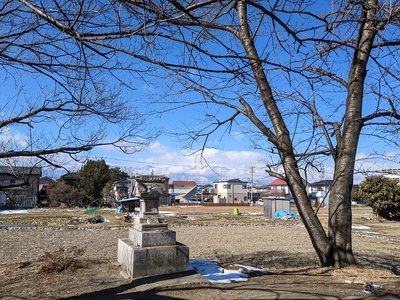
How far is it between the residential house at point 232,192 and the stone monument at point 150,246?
269ft

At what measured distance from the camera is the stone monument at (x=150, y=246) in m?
6.66

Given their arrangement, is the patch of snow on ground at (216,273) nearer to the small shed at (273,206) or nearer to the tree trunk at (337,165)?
the tree trunk at (337,165)

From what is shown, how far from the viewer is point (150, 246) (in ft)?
22.8

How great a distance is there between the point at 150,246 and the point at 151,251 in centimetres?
20

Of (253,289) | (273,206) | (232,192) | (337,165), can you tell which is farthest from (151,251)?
(232,192)

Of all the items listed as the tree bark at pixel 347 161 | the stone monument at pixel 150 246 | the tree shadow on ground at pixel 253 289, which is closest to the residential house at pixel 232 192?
the stone monument at pixel 150 246

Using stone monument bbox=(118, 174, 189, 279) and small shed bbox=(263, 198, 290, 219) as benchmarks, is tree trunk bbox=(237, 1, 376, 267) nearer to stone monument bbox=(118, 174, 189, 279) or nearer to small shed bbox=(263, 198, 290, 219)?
stone monument bbox=(118, 174, 189, 279)

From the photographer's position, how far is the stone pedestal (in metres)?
6.64

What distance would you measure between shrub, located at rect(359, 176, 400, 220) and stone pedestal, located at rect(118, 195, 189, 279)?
88.9 ft

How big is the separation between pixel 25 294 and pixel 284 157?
196 inches

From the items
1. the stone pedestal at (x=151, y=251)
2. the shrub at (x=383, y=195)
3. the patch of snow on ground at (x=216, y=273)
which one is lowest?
the patch of snow on ground at (x=216, y=273)

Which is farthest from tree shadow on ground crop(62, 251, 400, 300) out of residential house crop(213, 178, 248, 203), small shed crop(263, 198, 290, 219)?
residential house crop(213, 178, 248, 203)

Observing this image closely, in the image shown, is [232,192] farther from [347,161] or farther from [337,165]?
[347,161]

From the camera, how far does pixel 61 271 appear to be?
7316 millimetres
